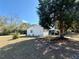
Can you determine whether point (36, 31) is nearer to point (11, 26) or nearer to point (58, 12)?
point (11, 26)

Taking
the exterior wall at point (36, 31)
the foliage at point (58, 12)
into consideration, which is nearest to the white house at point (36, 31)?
the exterior wall at point (36, 31)

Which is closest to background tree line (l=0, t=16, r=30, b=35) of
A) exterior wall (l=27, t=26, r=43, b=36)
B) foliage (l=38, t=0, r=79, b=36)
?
exterior wall (l=27, t=26, r=43, b=36)

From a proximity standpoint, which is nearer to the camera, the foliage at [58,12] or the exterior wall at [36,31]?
the foliage at [58,12]

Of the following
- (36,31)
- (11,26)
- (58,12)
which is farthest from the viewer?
(11,26)

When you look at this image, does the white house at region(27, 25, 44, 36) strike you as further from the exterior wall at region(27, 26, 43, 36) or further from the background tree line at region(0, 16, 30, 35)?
the background tree line at region(0, 16, 30, 35)

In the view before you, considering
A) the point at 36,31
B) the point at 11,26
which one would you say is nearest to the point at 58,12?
the point at 36,31

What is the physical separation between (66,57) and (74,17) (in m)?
8.07

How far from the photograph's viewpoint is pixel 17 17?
2606 inches

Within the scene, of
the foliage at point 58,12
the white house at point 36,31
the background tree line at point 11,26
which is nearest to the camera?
the foliage at point 58,12

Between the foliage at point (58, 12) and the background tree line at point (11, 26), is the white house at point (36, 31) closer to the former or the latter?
the background tree line at point (11, 26)

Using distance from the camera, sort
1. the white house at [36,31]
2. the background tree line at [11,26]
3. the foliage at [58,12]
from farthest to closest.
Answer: the background tree line at [11,26]
the white house at [36,31]
the foliage at [58,12]

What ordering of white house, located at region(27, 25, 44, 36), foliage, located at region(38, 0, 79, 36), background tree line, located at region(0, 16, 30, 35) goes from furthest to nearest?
background tree line, located at region(0, 16, 30, 35) → white house, located at region(27, 25, 44, 36) → foliage, located at region(38, 0, 79, 36)

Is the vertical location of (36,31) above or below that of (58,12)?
below

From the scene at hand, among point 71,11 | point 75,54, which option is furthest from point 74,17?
point 75,54
